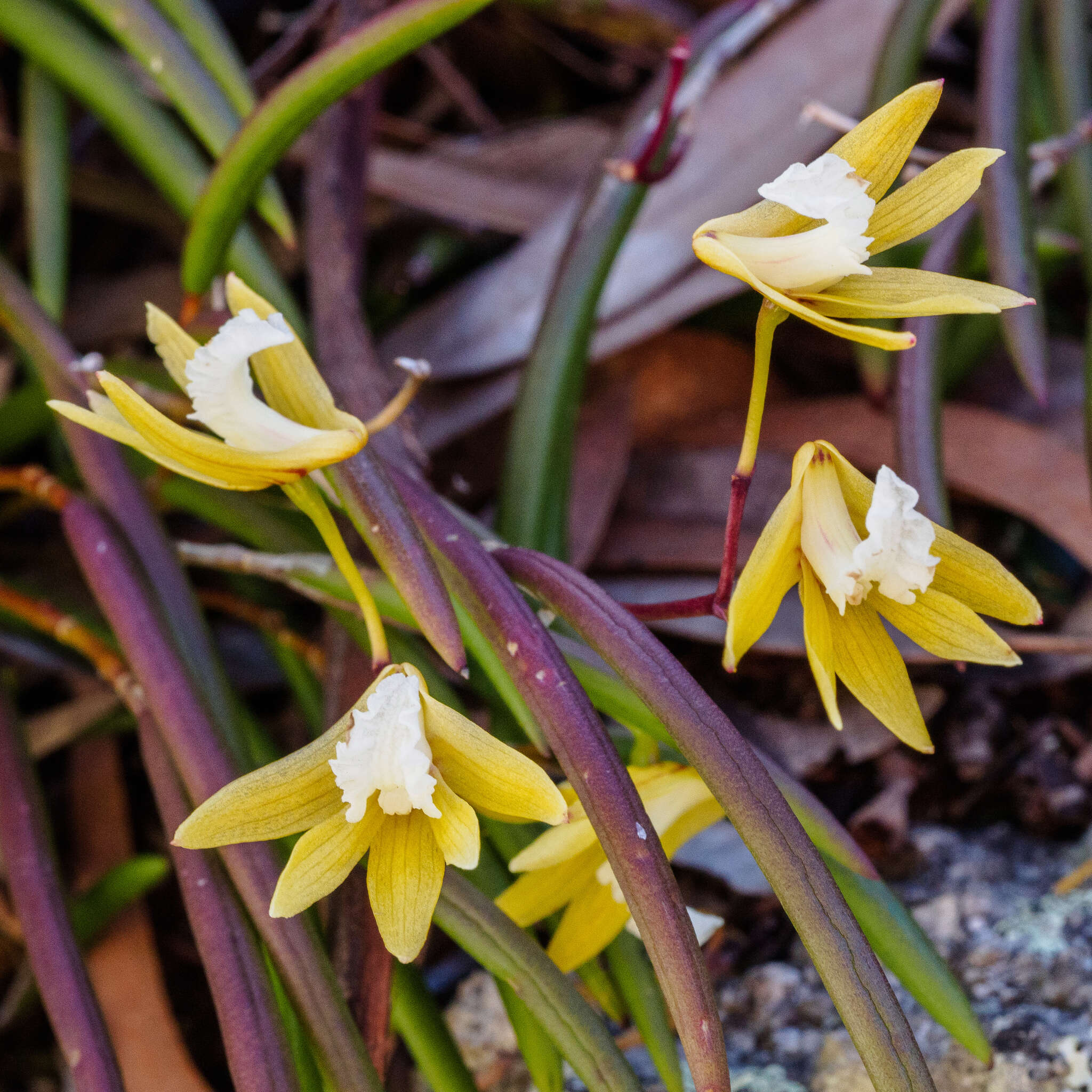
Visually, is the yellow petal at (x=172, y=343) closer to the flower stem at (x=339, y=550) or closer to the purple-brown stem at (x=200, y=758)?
the flower stem at (x=339, y=550)

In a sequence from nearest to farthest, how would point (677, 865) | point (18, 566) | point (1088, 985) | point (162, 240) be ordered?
point (1088, 985)
point (677, 865)
point (18, 566)
point (162, 240)

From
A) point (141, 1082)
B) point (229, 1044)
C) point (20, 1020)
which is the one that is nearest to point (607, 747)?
point (229, 1044)

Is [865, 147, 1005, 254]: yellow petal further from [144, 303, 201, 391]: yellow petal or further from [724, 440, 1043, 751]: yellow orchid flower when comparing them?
[144, 303, 201, 391]: yellow petal

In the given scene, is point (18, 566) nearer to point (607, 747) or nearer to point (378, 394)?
point (378, 394)

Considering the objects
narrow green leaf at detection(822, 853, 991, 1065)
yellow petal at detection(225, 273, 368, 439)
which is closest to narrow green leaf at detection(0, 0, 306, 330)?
yellow petal at detection(225, 273, 368, 439)

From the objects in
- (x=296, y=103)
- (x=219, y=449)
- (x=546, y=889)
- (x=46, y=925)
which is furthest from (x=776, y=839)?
(x=296, y=103)
